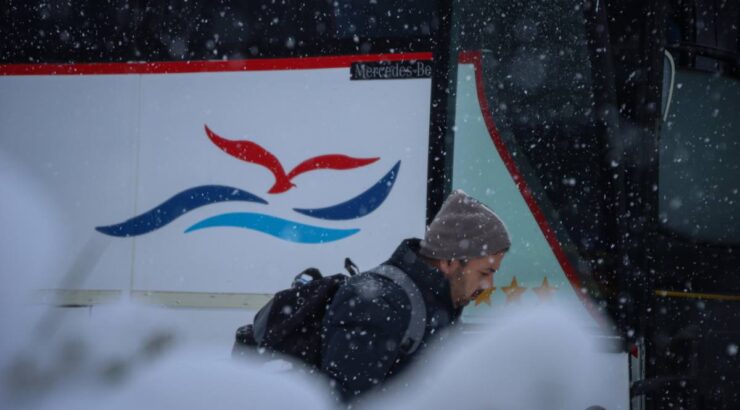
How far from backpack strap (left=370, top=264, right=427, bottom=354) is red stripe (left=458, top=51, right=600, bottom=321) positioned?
1053 millimetres

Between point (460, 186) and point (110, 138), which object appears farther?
point (110, 138)

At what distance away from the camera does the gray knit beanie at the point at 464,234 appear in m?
2.41

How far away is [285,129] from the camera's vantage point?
3447 mm

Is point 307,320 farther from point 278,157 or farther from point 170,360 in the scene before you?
point 170,360

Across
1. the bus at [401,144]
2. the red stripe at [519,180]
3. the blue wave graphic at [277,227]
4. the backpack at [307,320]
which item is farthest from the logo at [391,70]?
the backpack at [307,320]

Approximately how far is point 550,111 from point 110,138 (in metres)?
2.00

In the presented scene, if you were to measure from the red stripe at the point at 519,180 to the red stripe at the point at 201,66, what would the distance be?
0.67ft

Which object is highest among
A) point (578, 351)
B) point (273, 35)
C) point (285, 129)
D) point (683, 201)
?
point (273, 35)

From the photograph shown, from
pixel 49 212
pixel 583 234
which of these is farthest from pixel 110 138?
pixel 583 234

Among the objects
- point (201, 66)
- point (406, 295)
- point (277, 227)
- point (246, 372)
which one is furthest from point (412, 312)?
point (201, 66)

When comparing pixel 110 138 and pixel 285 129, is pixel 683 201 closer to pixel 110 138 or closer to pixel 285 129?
pixel 285 129

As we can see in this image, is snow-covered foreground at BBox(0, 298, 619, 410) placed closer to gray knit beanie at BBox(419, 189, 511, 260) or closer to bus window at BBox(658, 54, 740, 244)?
gray knit beanie at BBox(419, 189, 511, 260)

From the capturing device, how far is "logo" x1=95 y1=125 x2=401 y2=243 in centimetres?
332

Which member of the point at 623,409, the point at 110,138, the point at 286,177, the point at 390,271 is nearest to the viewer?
the point at 390,271
